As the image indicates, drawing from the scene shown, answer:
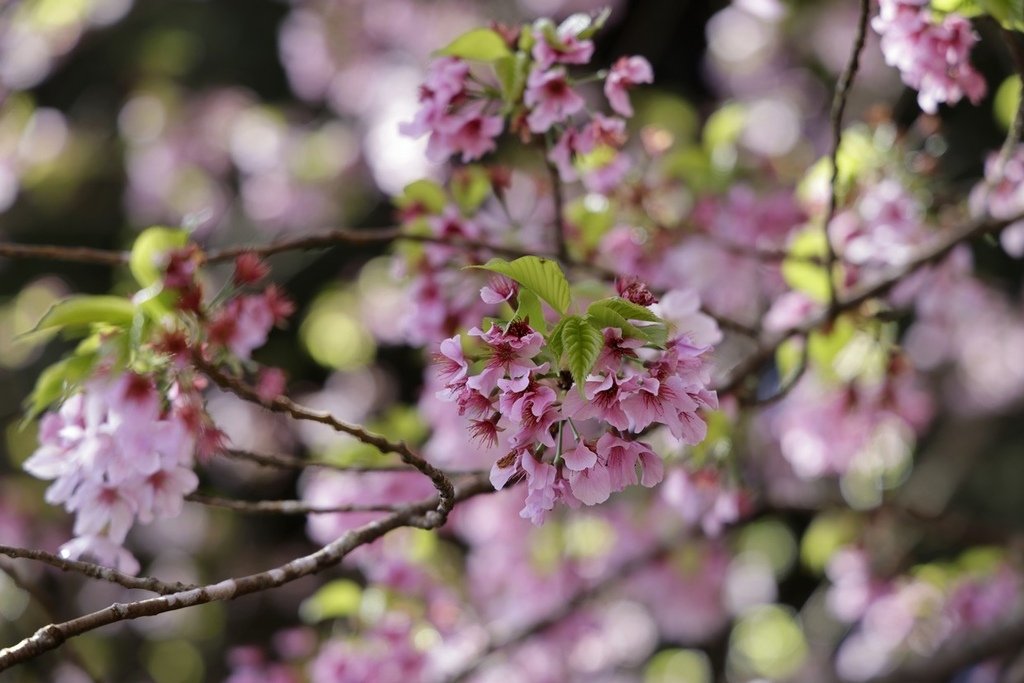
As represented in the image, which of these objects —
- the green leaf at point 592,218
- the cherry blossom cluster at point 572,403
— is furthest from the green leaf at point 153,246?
the green leaf at point 592,218

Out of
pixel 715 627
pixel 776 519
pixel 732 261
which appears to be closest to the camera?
pixel 732 261

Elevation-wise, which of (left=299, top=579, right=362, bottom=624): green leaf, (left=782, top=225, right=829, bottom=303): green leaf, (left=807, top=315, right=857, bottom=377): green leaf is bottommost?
(left=299, top=579, right=362, bottom=624): green leaf

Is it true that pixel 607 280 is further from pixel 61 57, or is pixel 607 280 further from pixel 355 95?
pixel 61 57

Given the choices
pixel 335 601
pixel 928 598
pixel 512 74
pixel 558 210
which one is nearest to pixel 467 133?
pixel 512 74

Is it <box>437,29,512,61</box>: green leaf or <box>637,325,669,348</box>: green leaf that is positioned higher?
<box>437,29,512,61</box>: green leaf

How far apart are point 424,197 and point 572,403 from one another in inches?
34.5

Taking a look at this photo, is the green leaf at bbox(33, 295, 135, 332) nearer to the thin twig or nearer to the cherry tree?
the cherry tree

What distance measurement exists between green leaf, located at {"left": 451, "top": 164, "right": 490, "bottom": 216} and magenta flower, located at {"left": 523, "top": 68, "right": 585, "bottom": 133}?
1.24 feet

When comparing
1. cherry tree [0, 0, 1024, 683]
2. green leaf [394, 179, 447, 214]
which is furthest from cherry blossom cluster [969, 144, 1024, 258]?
green leaf [394, 179, 447, 214]

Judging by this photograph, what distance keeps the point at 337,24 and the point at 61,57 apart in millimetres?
1330

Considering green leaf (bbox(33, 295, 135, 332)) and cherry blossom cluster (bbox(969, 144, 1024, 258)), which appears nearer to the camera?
green leaf (bbox(33, 295, 135, 332))

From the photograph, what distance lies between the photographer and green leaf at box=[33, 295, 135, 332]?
1439 mm

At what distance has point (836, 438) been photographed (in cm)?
240

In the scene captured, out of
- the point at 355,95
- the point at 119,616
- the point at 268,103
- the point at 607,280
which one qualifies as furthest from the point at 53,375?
the point at 268,103
